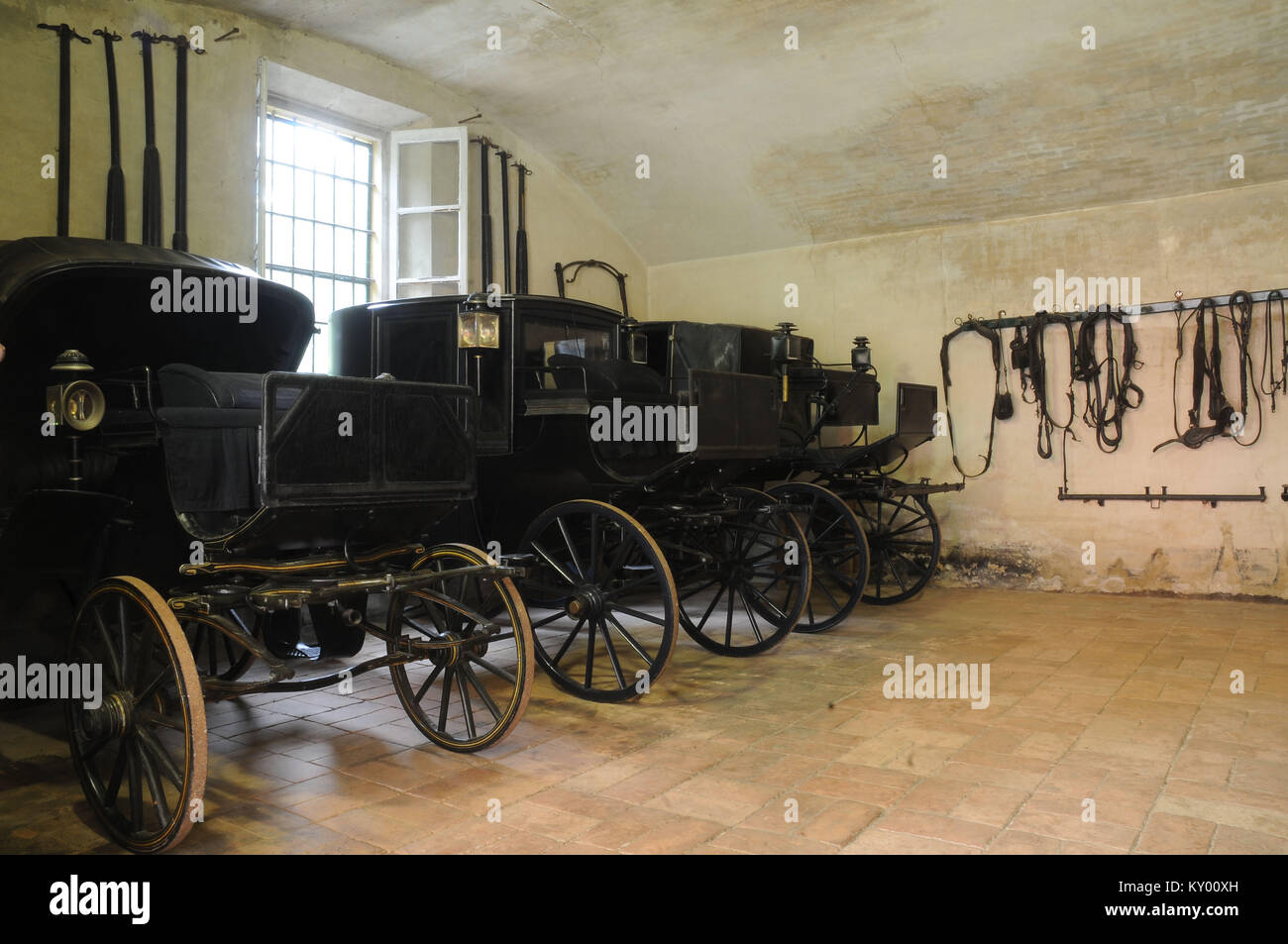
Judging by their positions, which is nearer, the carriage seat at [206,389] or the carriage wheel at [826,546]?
the carriage seat at [206,389]

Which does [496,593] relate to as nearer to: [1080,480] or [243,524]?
[243,524]

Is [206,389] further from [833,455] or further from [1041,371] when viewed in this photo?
[1041,371]

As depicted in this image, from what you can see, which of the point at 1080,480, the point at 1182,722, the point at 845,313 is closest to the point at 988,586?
the point at 1080,480

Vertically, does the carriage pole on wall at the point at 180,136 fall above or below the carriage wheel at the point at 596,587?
above

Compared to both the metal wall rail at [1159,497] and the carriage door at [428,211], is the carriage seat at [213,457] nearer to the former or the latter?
the carriage door at [428,211]

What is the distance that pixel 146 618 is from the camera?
2719 millimetres

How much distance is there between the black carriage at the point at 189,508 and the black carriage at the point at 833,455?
3.05 meters

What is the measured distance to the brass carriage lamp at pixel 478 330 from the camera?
4914 millimetres

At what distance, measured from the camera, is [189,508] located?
2955mm

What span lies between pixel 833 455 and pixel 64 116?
17.3 feet

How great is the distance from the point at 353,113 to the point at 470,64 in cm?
102

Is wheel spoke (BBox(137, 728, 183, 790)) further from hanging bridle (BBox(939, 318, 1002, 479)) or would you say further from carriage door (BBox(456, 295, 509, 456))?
hanging bridle (BBox(939, 318, 1002, 479))

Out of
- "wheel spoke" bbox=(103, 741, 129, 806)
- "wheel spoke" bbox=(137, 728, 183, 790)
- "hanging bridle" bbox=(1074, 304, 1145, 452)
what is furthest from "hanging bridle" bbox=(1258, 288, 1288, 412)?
"wheel spoke" bbox=(103, 741, 129, 806)

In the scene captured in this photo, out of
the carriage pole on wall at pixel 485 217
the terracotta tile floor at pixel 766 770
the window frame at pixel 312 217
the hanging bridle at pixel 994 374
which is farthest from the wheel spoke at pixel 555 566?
the hanging bridle at pixel 994 374
